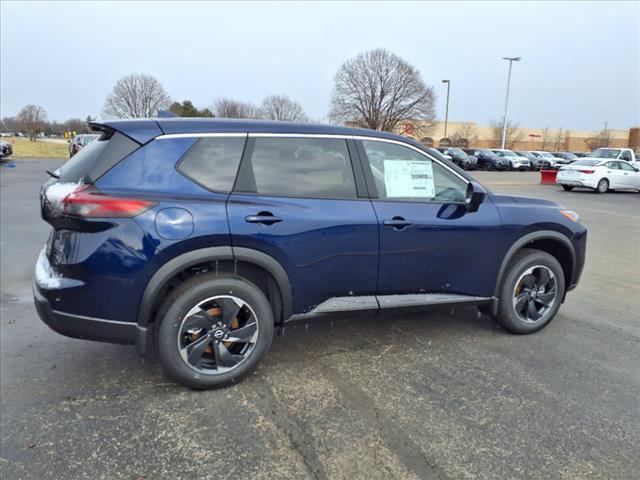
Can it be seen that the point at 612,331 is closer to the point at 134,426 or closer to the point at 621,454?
the point at 621,454

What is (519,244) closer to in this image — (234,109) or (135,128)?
(135,128)

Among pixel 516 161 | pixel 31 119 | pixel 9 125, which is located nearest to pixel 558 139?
pixel 516 161

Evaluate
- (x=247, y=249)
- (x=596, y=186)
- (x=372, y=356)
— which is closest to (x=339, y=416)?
(x=372, y=356)

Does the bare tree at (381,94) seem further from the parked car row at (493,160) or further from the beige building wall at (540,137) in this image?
the beige building wall at (540,137)

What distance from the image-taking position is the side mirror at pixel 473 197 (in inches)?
144

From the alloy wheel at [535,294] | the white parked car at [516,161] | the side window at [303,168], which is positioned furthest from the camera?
the white parked car at [516,161]

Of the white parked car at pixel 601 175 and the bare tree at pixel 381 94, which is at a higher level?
the bare tree at pixel 381 94

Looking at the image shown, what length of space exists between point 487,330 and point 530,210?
3.75ft

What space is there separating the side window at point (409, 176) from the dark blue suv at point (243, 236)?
11mm

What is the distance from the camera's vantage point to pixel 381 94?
5378 centimetres

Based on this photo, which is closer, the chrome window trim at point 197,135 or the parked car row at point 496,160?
the chrome window trim at point 197,135

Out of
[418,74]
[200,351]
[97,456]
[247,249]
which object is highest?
[418,74]

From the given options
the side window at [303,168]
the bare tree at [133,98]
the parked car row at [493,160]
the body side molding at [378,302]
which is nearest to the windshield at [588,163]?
the parked car row at [493,160]

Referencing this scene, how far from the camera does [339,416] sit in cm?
288
